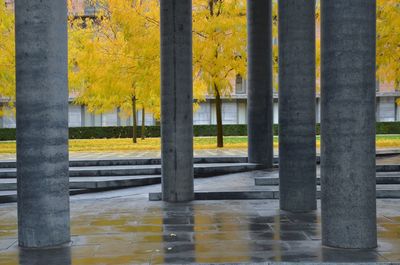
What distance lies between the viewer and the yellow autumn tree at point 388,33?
20.5 meters

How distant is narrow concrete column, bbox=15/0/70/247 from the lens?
6.97 metres

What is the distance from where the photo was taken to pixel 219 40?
22.3 meters

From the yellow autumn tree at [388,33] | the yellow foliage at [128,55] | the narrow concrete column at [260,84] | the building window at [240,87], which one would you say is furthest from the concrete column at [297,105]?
the building window at [240,87]

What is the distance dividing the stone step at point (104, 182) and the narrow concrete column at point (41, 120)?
19.6 ft

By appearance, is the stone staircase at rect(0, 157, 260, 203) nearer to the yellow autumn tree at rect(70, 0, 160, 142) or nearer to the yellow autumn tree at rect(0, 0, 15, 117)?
the yellow autumn tree at rect(70, 0, 160, 142)

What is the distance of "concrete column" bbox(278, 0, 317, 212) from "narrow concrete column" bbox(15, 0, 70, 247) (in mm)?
3881

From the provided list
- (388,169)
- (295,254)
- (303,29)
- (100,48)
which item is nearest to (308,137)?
(303,29)

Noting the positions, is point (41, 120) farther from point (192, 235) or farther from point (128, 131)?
point (128, 131)

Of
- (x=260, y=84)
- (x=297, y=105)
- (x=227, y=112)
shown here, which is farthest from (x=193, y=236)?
(x=227, y=112)

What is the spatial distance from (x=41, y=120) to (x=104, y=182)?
667 cm

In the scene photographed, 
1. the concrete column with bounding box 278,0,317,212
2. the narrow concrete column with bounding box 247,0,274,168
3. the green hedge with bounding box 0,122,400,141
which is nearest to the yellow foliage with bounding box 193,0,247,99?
the narrow concrete column with bounding box 247,0,274,168

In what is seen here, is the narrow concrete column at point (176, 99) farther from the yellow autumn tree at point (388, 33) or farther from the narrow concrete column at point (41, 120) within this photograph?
the yellow autumn tree at point (388, 33)

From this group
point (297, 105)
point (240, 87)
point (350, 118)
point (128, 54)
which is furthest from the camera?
point (240, 87)

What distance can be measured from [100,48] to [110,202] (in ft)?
55.2
